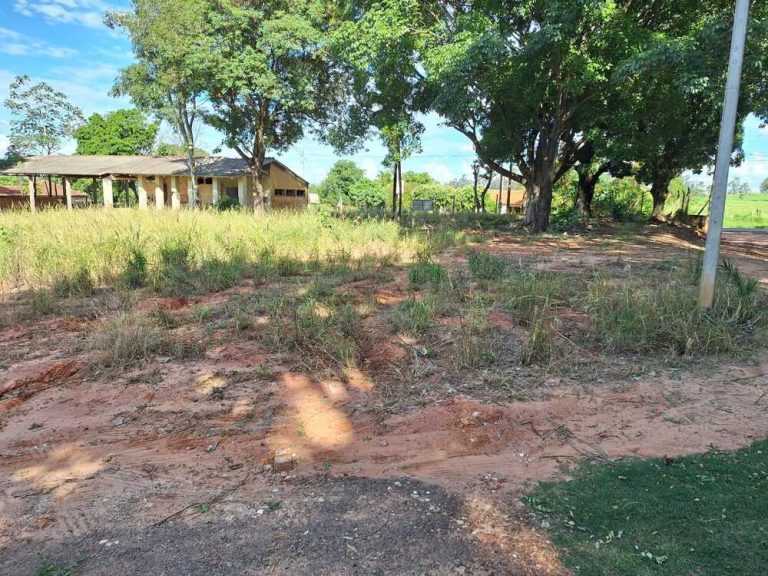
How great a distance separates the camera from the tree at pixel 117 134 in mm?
39344

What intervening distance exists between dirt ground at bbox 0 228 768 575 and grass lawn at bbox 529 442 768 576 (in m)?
0.15

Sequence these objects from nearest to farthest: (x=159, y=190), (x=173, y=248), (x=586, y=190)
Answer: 1. (x=173, y=248)
2. (x=586, y=190)
3. (x=159, y=190)

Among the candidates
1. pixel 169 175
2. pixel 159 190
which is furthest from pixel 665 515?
pixel 159 190

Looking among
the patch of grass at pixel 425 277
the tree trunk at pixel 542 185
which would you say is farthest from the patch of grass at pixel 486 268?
the tree trunk at pixel 542 185

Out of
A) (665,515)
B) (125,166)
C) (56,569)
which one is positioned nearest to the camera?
(56,569)

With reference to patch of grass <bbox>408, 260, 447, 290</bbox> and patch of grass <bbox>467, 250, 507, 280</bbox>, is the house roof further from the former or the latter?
patch of grass <bbox>408, 260, 447, 290</bbox>

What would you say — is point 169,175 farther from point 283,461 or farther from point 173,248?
point 283,461

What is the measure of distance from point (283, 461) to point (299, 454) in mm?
144

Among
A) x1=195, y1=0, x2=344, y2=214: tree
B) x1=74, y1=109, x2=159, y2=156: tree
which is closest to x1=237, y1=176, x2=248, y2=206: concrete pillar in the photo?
x1=195, y1=0, x2=344, y2=214: tree

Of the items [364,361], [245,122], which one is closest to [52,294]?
[364,361]

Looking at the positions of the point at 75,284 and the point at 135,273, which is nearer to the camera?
the point at 75,284

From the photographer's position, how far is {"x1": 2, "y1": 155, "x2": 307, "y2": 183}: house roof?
95.0 feet

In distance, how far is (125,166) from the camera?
3048 cm

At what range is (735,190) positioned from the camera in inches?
2697
